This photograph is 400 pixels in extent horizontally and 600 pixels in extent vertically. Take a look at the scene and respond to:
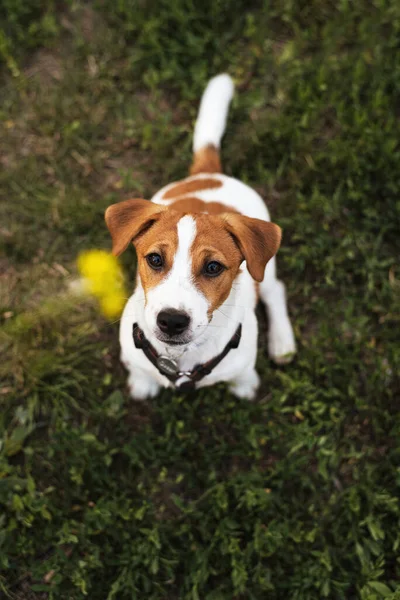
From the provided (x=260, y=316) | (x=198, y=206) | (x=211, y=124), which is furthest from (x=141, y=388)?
(x=211, y=124)

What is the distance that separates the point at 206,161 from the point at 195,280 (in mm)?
1673

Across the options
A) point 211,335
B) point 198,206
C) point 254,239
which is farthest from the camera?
point 198,206

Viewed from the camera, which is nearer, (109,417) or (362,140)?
(109,417)

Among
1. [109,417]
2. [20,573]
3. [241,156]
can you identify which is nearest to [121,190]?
[241,156]

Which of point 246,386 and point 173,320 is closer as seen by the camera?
point 173,320

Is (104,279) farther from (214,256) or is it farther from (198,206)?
(214,256)

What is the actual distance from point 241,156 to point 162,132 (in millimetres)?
701

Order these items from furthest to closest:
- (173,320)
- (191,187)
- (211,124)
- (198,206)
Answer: (211,124)
(191,187)
(198,206)
(173,320)

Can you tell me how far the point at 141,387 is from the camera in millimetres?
3881

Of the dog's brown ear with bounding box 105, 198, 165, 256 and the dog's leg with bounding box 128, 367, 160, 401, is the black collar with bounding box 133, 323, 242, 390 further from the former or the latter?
the dog's leg with bounding box 128, 367, 160, 401

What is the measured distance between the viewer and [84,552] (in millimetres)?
3455

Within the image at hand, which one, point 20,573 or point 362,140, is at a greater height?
point 362,140

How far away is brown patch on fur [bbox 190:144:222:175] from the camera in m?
4.02

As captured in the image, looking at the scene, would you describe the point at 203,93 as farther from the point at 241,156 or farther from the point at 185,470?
the point at 185,470
